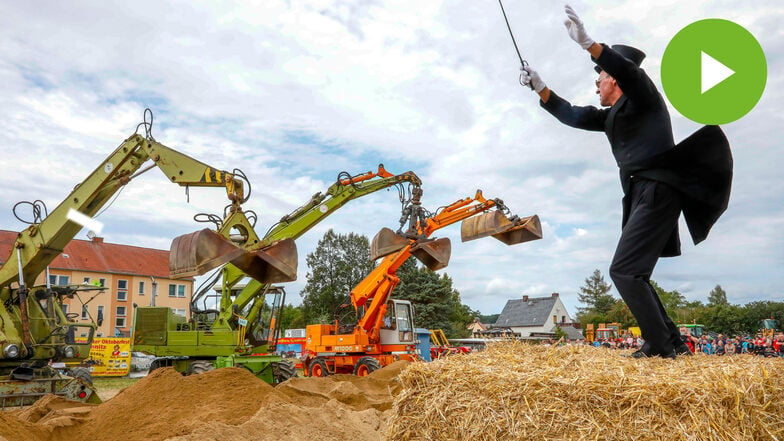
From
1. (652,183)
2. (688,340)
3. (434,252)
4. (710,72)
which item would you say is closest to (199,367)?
(434,252)

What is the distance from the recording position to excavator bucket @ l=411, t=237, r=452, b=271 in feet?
45.9

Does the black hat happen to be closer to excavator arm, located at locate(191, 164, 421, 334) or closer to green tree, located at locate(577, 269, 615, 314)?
excavator arm, located at locate(191, 164, 421, 334)

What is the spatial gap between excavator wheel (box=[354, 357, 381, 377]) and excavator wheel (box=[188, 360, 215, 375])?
13.6 ft

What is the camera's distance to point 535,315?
62312mm

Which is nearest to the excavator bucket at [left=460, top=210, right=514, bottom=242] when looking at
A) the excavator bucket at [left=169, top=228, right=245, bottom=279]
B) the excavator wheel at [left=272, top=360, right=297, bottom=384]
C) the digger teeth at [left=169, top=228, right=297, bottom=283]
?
the excavator wheel at [left=272, top=360, right=297, bottom=384]

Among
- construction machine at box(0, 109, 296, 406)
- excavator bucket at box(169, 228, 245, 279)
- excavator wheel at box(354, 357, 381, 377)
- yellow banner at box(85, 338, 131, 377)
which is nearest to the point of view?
excavator bucket at box(169, 228, 245, 279)

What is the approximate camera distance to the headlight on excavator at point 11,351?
9648mm

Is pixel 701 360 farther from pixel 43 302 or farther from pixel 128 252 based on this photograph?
pixel 128 252

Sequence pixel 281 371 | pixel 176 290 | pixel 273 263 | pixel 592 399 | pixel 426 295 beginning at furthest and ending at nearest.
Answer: pixel 176 290 → pixel 426 295 → pixel 281 371 → pixel 273 263 → pixel 592 399

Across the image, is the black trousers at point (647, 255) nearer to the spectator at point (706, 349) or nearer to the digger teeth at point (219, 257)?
the spectator at point (706, 349)

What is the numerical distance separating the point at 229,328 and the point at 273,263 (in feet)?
Result: 13.0

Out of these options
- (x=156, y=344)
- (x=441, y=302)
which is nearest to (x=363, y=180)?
(x=156, y=344)

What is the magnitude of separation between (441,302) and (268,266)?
30.1m

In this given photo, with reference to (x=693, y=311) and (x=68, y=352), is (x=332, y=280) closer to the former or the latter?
(x=693, y=311)
